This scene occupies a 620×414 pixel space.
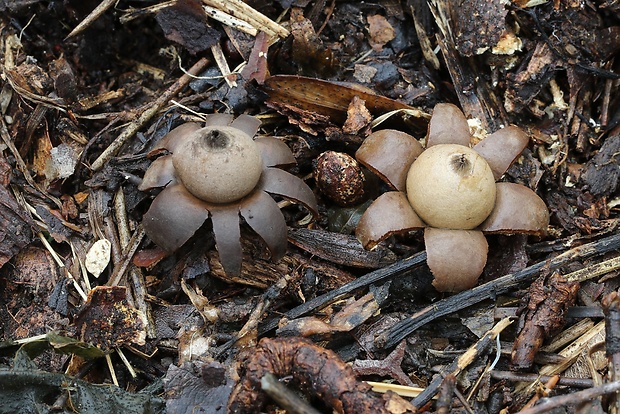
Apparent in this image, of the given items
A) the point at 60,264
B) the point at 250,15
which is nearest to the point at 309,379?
the point at 60,264

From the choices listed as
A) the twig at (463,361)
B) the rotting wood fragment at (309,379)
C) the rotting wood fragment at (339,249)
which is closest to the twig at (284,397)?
the rotting wood fragment at (309,379)

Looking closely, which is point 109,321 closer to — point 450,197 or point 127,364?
point 127,364

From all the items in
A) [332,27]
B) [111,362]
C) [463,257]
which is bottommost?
[111,362]

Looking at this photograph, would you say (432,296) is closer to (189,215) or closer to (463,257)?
(463,257)

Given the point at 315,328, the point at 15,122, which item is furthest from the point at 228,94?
the point at 315,328

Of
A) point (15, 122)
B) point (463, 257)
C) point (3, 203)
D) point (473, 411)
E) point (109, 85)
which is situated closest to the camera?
point (473, 411)

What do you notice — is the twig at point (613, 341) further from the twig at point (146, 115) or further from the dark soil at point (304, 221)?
the twig at point (146, 115)

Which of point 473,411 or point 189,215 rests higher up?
point 189,215
